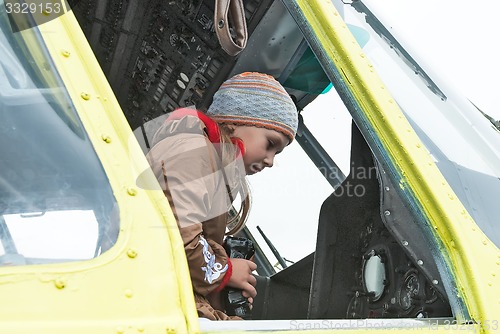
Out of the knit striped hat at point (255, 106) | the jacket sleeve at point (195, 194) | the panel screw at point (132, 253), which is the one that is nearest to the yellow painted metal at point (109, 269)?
the panel screw at point (132, 253)

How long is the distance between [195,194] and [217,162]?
0.94 ft

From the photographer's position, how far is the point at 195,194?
1.51m

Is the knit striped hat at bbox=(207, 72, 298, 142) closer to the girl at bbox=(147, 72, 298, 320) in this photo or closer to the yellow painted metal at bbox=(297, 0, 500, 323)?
the girl at bbox=(147, 72, 298, 320)

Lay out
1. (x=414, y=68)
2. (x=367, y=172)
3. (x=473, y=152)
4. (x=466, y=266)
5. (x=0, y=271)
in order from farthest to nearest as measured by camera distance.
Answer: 1. (x=367, y=172)
2. (x=414, y=68)
3. (x=473, y=152)
4. (x=466, y=266)
5. (x=0, y=271)

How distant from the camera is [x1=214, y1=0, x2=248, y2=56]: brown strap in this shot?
165 cm

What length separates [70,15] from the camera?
4.07 ft

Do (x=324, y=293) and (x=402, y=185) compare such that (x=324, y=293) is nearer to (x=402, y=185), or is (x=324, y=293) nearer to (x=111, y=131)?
(x=402, y=185)

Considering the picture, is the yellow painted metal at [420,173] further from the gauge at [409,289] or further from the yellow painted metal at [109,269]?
the yellow painted metal at [109,269]

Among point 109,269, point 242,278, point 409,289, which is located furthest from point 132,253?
point 409,289

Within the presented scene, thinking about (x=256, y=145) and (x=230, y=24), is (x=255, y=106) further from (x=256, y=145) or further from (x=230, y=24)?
(x=230, y=24)

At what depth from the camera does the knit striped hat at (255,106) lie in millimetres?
2059

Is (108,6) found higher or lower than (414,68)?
lower

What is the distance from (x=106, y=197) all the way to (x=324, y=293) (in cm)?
145

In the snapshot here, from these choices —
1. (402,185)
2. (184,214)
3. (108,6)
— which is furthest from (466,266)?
(108,6)
